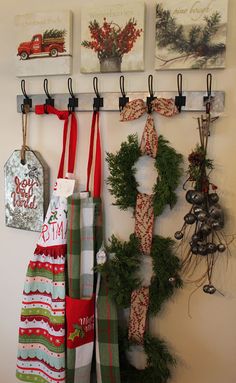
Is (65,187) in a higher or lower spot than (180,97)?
lower

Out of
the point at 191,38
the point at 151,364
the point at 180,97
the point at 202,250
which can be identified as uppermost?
the point at 191,38

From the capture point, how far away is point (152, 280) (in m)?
0.99

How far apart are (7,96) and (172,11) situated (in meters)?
0.60

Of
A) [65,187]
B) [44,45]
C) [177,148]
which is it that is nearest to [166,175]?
[177,148]

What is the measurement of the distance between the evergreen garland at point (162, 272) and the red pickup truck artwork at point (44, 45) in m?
0.66

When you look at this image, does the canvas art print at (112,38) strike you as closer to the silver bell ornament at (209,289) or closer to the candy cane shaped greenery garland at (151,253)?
the candy cane shaped greenery garland at (151,253)

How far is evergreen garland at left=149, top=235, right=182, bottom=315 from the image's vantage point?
3.16ft

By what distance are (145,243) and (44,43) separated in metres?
0.70

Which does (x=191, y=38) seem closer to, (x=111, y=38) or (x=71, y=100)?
(x=111, y=38)

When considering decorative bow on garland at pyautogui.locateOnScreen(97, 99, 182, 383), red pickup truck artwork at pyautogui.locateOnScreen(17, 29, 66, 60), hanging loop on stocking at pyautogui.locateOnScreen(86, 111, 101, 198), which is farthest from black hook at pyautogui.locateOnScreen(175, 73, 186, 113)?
red pickup truck artwork at pyautogui.locateOnScreen(17, 29, 66, 60)

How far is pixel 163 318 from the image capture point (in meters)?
1.04

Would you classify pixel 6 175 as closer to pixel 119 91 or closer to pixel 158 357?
pixel 119 91

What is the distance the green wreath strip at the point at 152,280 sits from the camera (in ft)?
3.18

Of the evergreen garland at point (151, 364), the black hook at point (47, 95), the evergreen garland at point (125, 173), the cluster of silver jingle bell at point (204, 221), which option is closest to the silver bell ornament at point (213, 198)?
the cluster of silver jingle bell at point (204, 221)
